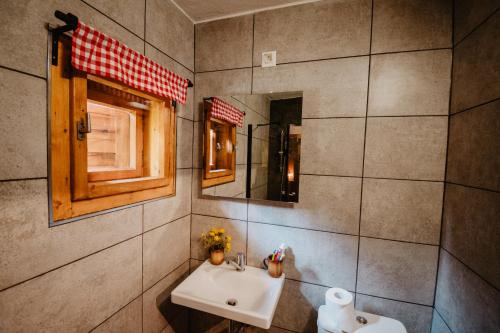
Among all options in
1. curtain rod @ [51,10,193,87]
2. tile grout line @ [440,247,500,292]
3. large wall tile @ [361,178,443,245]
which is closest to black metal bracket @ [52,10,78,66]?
curtain rod @ [51,10,193,87]

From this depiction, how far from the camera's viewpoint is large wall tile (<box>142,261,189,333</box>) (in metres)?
1.32

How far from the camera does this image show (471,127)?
998 mm

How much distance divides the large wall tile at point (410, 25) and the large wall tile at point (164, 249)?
1.72 metres

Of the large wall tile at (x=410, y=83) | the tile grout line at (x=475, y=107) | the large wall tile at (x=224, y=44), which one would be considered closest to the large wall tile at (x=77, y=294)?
the large wall tile at (x=224, y=44)

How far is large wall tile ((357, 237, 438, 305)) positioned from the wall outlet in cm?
127

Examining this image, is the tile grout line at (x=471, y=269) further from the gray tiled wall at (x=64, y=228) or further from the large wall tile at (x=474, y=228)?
the gray tiled wall at (x=64, y=228)

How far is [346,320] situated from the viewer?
114cm

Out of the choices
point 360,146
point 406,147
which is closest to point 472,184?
point 406,147

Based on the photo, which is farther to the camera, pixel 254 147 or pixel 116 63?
pixel 254 147

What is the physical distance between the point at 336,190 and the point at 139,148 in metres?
1.26

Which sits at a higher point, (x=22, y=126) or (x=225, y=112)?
(x=225, y=112)

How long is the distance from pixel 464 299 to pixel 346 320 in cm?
54

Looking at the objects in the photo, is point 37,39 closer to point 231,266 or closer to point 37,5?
point 37,5

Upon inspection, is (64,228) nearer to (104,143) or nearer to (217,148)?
(104,143)
